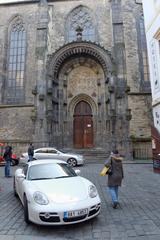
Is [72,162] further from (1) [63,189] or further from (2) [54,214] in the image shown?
(2) [54,214]

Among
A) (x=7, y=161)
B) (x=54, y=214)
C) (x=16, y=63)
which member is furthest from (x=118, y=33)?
(x=54, y=214)

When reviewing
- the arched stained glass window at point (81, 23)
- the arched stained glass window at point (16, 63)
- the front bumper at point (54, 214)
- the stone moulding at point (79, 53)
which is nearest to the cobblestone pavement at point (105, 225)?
the front bumper at point (54, 214)

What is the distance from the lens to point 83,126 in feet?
71.2

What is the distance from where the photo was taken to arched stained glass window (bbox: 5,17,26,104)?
920 inches

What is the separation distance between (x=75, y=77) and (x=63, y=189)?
19049 mm

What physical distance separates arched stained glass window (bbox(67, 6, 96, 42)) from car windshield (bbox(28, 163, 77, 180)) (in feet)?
69.5

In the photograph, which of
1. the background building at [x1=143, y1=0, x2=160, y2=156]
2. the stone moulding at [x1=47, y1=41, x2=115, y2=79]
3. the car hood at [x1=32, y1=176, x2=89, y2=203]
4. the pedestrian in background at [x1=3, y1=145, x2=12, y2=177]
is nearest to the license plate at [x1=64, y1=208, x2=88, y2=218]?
the car hood at [x1=32, y1=176, x2=89, y2=203]

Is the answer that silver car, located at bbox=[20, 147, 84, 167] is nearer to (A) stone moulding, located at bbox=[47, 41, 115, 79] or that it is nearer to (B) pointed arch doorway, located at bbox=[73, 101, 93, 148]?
(B) pointed arch doorway, located at bbox=[73, 101, 93, 148]

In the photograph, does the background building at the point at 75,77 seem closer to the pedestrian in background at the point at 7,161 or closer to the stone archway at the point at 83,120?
the stone archway at the point at 83,120

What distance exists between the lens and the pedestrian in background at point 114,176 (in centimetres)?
566

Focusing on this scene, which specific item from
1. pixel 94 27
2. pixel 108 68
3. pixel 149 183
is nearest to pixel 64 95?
pixel 108 68

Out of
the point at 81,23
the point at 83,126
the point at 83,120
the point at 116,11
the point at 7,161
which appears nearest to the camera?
the point at 7,161

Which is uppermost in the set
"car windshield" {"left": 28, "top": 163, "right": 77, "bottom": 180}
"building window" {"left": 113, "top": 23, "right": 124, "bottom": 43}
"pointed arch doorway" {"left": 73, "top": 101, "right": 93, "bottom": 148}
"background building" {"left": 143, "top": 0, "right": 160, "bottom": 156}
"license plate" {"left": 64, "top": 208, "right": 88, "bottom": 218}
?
"building window" {"left": 113, "top": 23, "right": 124, "bottom": 43}

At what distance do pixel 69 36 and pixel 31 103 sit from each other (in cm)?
944
